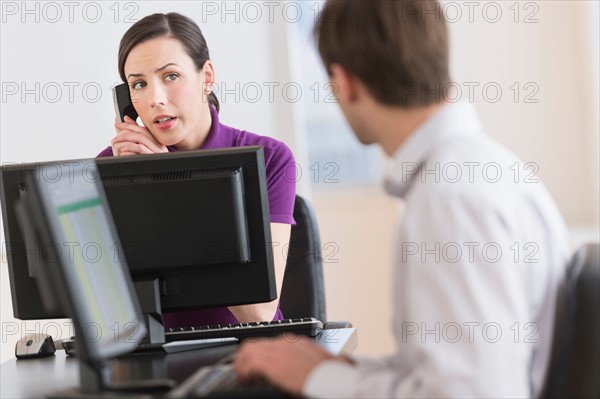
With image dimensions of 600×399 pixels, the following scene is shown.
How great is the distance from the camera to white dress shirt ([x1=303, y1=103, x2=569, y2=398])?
45.2 inches

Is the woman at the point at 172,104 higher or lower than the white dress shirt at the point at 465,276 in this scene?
higher

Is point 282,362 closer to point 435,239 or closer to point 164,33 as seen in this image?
point 435,239

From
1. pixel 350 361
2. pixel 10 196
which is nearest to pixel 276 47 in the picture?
pixel 10 196

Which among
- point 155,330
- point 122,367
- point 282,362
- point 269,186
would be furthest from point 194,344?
point 282,362

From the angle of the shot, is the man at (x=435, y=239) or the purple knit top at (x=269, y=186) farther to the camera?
the purple knit top at (x=269, y=186)

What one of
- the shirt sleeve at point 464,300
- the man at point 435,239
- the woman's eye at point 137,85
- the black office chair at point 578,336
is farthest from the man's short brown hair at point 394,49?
the woman's eye at point 137,85

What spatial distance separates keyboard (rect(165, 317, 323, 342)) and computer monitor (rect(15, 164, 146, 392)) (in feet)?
1.44

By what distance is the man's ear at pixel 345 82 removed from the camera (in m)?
1.34

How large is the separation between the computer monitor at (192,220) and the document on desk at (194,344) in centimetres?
8

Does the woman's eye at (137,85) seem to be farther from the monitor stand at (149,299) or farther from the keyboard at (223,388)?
the keyboard at (223,388)

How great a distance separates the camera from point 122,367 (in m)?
1.78

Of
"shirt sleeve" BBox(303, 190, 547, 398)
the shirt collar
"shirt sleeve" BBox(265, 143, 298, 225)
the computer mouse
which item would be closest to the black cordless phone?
"shirt sleeve" BBox(265, 143, 298, 225)

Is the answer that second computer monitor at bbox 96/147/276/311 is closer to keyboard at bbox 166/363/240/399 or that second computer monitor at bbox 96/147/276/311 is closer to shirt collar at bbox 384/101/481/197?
keyboard at bbox 166/363/240/399

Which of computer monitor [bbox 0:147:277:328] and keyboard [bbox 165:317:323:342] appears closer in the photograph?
computer monitor [bbox 0:147:277:328]
